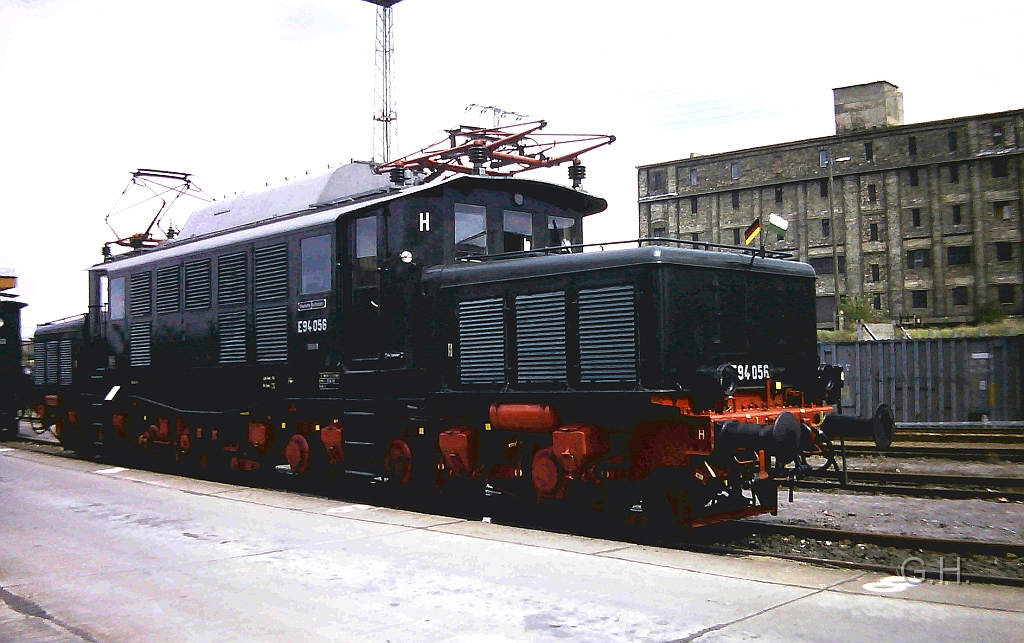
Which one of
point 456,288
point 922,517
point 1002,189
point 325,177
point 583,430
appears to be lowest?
point 922,517

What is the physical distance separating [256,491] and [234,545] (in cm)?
401

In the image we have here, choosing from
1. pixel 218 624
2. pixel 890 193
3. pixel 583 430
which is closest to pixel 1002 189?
pixel 890 193

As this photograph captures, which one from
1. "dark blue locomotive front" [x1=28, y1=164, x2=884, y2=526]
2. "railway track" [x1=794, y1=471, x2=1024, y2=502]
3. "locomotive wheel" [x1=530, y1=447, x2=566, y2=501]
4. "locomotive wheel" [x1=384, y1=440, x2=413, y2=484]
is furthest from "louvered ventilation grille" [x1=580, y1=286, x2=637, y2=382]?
"railway track" [x1=794, y1=471, x2=1024, y2=502]

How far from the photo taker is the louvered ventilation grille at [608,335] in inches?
325

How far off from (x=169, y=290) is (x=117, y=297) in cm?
232

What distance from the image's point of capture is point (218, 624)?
18.8 feet

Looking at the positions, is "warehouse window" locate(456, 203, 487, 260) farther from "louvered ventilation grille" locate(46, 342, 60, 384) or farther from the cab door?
"louvered ventilation grille" locate(46, 342, 60, 384)

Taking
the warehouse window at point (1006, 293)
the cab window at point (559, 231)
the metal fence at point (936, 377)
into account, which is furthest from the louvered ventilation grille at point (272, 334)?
the warehouse window at point (1006, 293)

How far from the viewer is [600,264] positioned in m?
8.52

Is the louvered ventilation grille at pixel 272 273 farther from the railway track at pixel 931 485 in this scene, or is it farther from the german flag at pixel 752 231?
the railway track at pixel 931 485

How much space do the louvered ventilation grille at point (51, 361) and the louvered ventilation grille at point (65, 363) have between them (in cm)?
32

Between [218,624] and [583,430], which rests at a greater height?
[583,430]

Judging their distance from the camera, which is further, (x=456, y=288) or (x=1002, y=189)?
(x=1002, y=189)

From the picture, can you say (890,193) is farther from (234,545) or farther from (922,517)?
(234,545)
